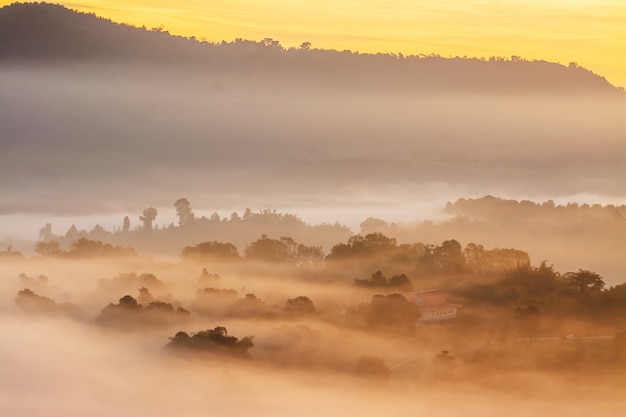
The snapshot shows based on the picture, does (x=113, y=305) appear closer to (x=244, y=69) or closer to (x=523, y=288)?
(x=244, y=69)

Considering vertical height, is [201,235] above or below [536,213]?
below

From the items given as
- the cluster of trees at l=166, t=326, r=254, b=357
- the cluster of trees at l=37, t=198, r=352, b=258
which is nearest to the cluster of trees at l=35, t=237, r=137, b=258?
the cluster of trees at l=37, t=198, r=352, b=258

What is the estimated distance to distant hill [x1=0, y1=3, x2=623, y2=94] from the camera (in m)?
11.2

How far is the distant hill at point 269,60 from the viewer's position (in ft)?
36.7

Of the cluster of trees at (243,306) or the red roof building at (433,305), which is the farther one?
the red roof building at (433,305)

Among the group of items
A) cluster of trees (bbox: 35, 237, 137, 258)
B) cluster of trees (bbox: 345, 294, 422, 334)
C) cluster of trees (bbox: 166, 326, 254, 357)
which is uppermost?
cluster of trees (bbox: 35, 237, 137, 258)

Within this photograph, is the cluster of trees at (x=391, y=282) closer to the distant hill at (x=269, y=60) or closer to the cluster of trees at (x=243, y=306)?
the cluster of trees at (x=243, y=306)

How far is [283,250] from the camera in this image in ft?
35.3

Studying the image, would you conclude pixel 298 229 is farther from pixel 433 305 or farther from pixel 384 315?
pixel 433 305

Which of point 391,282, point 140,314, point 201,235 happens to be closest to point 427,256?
point 391,282

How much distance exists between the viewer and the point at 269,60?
11680 millimetres

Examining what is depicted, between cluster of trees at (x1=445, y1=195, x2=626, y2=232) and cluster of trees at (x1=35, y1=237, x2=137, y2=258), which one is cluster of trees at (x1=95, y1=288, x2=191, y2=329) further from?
cluster of trees at (x1=445, y1=195, x2=626, y2=232)

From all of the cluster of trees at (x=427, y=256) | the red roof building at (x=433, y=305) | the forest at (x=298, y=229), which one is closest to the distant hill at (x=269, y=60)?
the forest at (x=298, y=229)

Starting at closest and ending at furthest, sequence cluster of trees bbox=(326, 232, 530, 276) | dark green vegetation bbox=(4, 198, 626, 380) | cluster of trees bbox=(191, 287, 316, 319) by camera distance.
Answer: dark green vegetation bbox=(4, 198, 626, 380) → cluster of trees bbox=(191, 287, 316, 319) → cluster of trees bbox=(326, 232, 530, 276)
